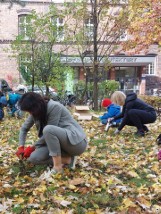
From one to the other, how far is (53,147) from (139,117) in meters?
3.20

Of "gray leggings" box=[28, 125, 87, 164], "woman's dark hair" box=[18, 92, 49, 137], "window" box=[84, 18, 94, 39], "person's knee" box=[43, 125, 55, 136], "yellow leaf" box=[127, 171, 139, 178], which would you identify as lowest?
"yellow leaf" box=[127, 171, 139, 178]

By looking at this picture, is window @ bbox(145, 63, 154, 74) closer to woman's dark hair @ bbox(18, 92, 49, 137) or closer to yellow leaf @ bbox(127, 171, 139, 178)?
yellow leaf @ bbox(127, 171, 139, 178)

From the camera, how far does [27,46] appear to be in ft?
44.2

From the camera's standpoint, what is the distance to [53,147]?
3.84m

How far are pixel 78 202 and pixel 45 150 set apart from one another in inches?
42.7

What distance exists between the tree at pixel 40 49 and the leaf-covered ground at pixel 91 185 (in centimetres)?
865

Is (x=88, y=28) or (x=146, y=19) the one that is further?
(x=88, y=28)

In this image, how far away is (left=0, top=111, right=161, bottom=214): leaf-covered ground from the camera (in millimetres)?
3029

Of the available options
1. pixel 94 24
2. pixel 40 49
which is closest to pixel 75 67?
pixel 94 24

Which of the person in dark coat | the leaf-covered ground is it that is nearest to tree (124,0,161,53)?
the person in dark coat

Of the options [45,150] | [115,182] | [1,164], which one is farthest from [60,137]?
[1,164]

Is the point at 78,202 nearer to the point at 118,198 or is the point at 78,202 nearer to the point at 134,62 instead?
the point at 118,198

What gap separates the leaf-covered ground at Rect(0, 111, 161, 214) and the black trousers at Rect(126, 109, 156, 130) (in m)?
1.08

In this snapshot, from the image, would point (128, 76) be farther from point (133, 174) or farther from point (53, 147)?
point (53, 147)
